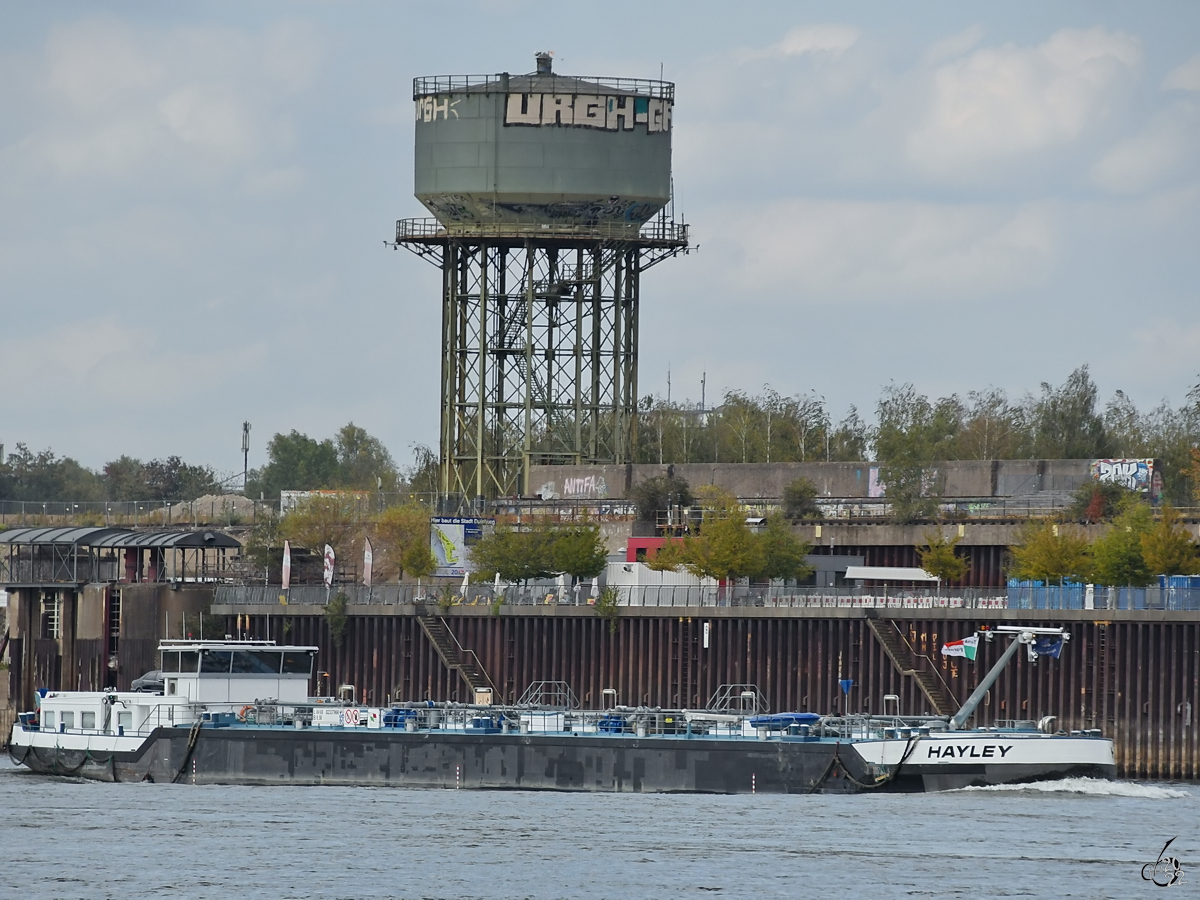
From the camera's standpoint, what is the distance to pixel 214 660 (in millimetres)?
97688

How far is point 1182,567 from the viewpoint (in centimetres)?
10500

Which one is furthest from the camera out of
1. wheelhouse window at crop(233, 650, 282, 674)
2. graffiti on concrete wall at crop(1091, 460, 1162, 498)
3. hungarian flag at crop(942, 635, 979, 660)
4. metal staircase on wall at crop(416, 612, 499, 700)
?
graffiti on concrete wall at crop(1091, 460, 1162, 498)

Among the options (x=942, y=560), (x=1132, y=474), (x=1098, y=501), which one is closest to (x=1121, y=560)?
(x=942, y=560)

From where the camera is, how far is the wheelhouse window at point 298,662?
99.4 m

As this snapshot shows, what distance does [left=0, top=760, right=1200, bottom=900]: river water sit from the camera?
6844cm

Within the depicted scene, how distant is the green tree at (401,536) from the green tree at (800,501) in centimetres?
1674

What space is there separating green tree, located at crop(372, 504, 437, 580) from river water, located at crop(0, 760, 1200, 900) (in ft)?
128

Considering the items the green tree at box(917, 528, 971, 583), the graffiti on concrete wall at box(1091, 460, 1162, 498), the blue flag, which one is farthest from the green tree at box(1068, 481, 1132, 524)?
the blue flag

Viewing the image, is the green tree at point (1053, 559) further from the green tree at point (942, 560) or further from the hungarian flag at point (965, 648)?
the hungarian flag at point (965, 648)

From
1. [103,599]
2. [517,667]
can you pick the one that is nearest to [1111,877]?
[517,667]

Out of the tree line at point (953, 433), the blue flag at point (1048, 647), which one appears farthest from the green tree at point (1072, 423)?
the blue flag at point (1048, 647)

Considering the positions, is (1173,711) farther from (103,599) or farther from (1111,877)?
(103,599)

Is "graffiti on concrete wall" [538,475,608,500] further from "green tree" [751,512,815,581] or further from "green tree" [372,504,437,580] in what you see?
"green tree" [751,512,815,581]

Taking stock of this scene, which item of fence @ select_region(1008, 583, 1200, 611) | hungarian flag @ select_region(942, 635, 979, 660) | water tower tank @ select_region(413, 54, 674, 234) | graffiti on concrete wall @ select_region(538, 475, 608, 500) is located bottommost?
hungarian flag @ select_region(942, 635, 979, 660)
